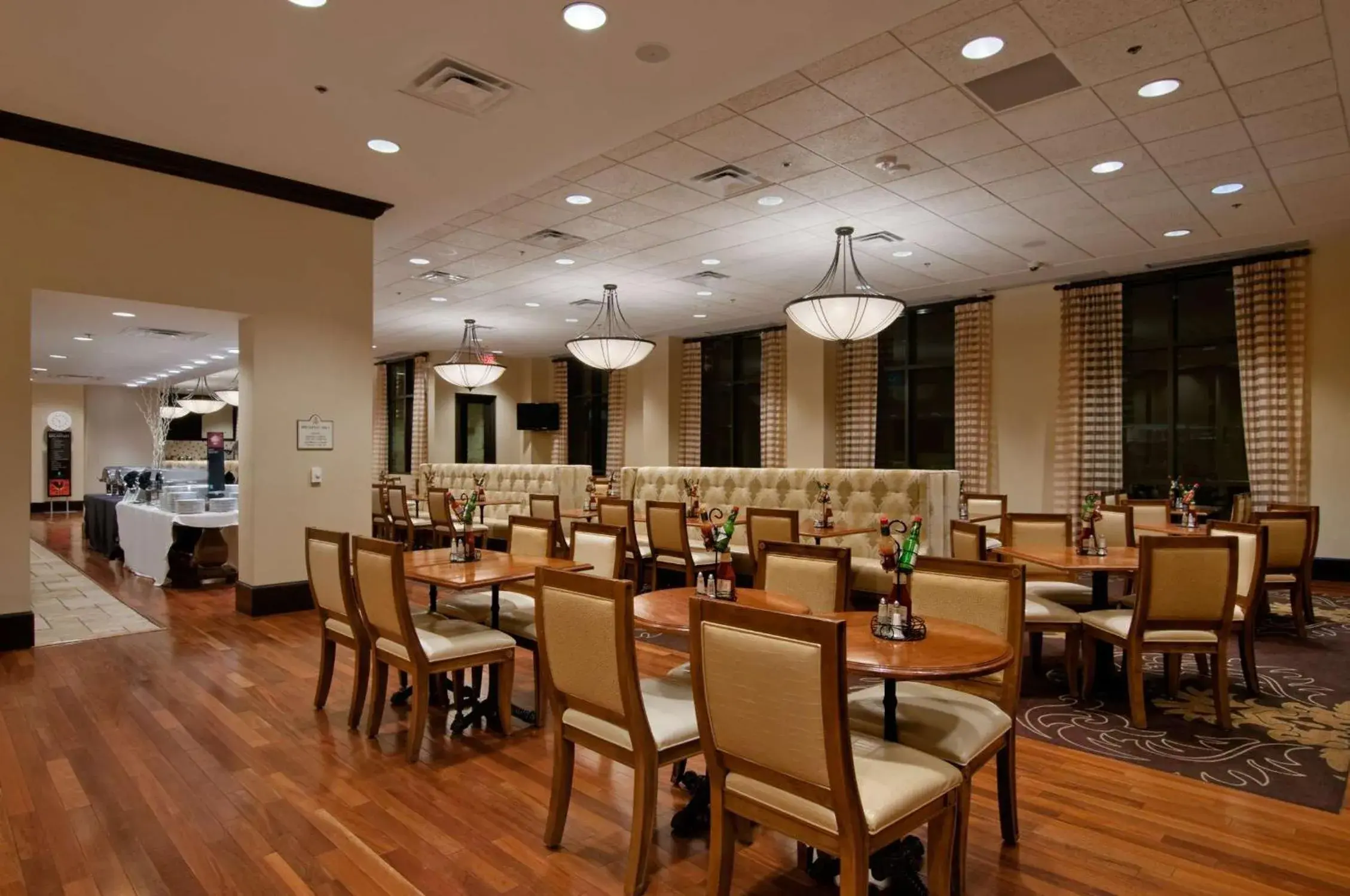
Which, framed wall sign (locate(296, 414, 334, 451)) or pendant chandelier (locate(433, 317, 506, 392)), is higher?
pendant chandelier (locate(433, 317, 506, 392))

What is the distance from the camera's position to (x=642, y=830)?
2215mm

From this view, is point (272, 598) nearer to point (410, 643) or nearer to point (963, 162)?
point (410, 643)

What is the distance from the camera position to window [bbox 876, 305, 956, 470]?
34.5 ft

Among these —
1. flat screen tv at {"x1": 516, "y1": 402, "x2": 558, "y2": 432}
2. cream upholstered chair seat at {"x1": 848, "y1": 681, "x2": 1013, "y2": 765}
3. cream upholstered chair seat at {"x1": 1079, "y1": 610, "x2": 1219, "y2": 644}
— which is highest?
flat screen tv at {"x1": 516, "y1": 402, "x2": 558, "y2": 432}

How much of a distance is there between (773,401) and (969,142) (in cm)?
690

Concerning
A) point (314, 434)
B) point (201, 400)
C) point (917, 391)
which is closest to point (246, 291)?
point (314, 434)

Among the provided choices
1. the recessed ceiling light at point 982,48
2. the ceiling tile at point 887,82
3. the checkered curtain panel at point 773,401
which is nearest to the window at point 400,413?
the checkered curtain panel at point 773,401

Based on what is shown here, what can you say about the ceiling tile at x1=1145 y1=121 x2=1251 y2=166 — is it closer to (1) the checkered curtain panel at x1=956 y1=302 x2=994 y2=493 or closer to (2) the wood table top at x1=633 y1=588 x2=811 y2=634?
(2) the wood table top at x1=633 y1=588 x2=811 y2=634

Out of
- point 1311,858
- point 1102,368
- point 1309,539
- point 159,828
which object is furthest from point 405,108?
point 1102,368

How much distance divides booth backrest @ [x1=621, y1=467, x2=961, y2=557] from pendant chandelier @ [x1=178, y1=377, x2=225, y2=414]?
418 inches

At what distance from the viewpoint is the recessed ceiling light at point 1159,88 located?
421cm

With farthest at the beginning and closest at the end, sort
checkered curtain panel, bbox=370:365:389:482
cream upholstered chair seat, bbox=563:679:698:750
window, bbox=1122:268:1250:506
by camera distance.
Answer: checkered curtain panel, bbox=370:365:389:482 < window, bbox=1122:268:1250:506 < cream upholstered chair seat, bbox=563:679:698:750

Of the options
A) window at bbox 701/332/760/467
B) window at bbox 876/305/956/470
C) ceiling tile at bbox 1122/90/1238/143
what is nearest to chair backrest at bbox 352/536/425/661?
ceiling tile at bbox 1122/90/1238/143

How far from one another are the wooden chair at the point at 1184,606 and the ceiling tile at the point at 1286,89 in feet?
8.51
